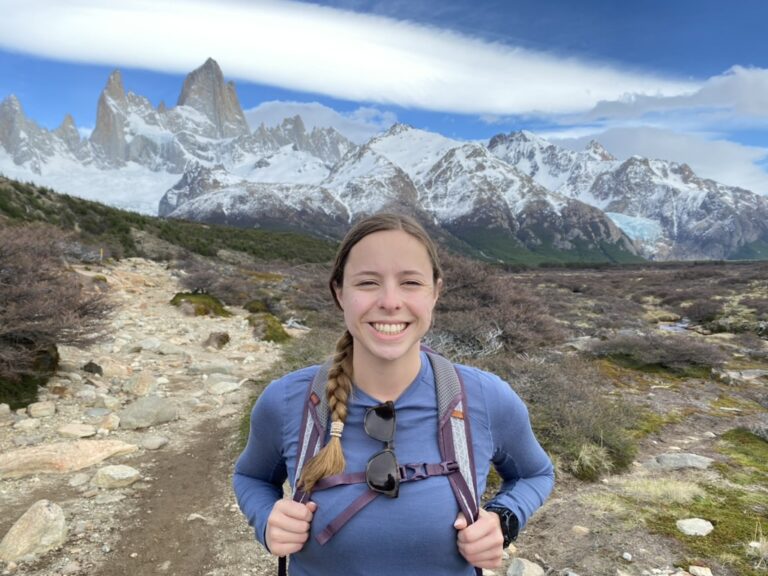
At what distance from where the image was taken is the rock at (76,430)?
665cm

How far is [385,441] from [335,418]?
20 centimetres

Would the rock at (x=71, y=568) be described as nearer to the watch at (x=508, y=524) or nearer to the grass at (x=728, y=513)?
the watch at (x=508, y=524)

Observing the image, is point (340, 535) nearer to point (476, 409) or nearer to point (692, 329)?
point (476, 409)

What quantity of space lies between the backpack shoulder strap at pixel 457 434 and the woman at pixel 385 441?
36mm

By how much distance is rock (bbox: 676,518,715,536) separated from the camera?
13.3 feet

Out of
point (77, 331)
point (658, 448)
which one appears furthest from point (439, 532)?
point (77, 331)

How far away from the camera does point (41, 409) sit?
712 cm

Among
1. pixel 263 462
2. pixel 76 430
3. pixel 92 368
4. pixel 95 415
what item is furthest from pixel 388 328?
pixel 92 368

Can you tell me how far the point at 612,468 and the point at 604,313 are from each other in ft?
57.7

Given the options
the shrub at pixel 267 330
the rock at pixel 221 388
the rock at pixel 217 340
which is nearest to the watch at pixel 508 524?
the rock at pixel 221 388

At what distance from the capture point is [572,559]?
12.9ft

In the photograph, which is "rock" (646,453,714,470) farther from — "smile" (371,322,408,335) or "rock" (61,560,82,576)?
"rock" (61,560,82,576)

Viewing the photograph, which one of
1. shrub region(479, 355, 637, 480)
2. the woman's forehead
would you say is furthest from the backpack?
shrub region(479, 355, 637, 480)

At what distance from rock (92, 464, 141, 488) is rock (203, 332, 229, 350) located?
23.4 ft
